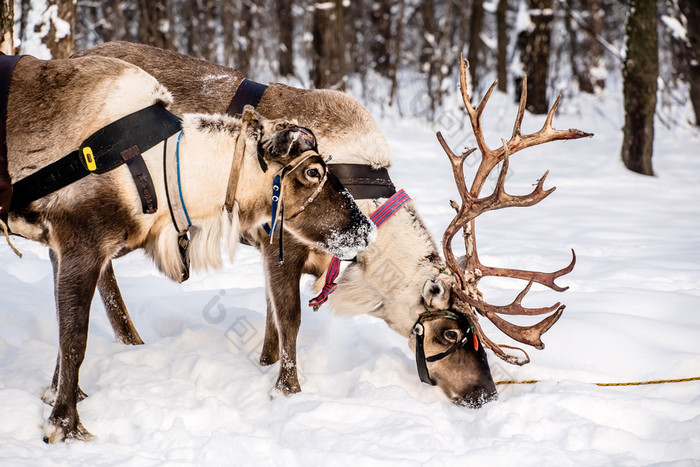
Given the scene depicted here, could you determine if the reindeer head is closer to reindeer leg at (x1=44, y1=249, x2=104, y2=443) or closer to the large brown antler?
the large brown antler

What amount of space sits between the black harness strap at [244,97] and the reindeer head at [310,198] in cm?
67

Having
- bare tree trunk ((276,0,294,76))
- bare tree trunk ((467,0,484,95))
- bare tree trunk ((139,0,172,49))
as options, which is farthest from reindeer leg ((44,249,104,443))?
bare tree trunk ((276,0,294,76))

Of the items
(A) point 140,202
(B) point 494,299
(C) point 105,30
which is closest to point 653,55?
(B) point 494,299

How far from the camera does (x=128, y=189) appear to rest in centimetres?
241

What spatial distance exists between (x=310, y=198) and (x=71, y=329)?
3.49 ft

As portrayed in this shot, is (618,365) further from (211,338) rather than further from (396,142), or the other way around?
(396,142)

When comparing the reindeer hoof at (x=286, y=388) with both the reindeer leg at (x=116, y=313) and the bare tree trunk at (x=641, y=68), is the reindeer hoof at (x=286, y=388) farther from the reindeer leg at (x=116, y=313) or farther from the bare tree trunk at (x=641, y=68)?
the bare tree trunk at (x=641, y=68)

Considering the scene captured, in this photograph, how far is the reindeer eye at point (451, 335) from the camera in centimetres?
298

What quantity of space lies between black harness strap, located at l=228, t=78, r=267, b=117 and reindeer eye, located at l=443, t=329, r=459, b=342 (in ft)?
4.95

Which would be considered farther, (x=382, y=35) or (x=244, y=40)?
(x=382, y=35)

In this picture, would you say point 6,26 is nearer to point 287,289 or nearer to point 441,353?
point 287,289

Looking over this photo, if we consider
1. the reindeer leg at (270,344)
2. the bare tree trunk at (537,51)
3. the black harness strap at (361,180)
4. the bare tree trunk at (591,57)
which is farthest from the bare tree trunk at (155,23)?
the bare tree trunk at (591,57)

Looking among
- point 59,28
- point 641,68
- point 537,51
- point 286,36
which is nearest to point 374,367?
point 59,28

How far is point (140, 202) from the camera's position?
2.44 m
